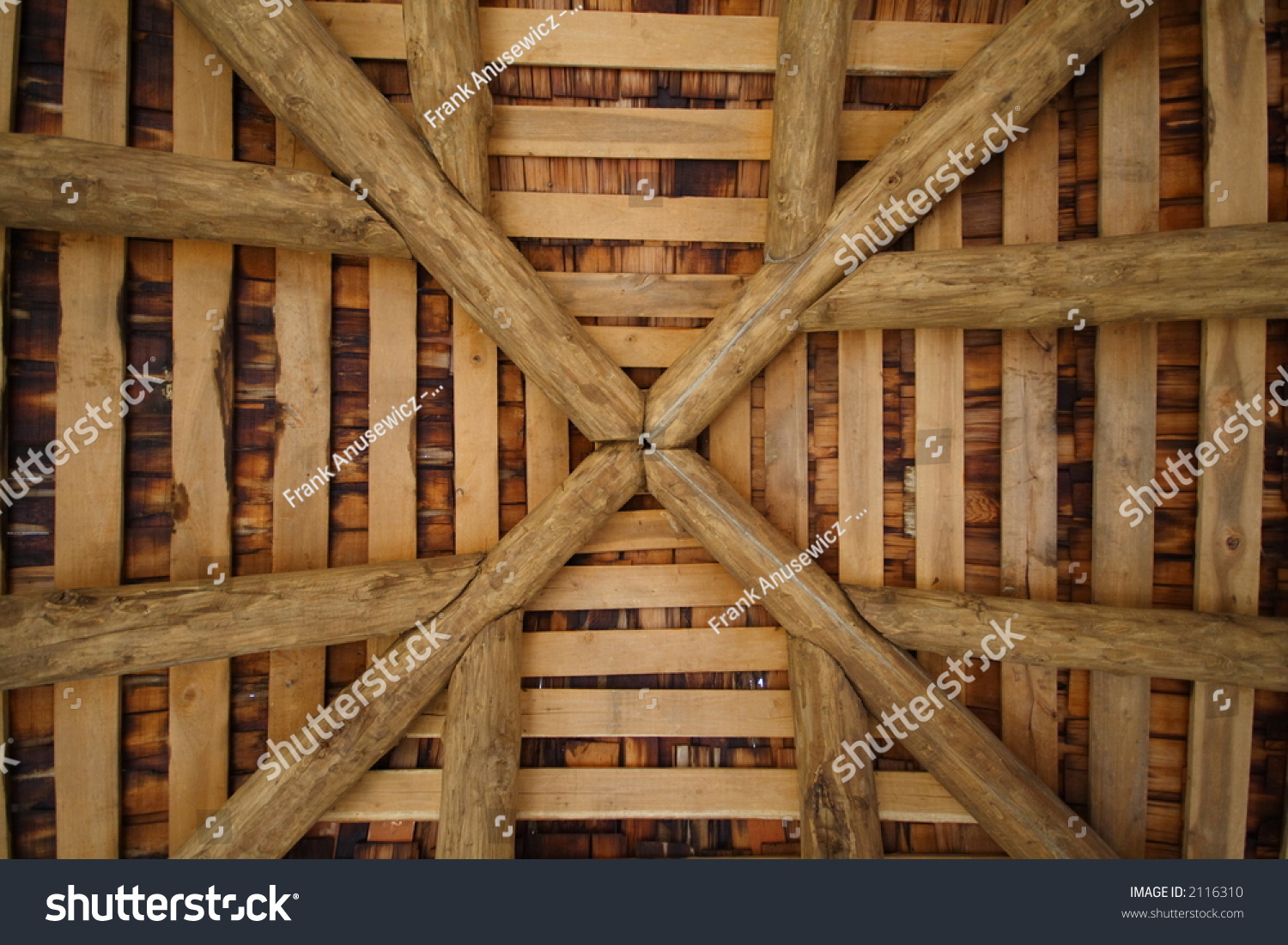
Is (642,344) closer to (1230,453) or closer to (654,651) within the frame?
(654,651)

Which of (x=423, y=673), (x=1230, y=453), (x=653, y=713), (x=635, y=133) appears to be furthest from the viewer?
(x=653, y=713)

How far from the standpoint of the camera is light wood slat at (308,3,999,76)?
9.28 ft

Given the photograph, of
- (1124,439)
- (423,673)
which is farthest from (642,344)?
(1124,439)

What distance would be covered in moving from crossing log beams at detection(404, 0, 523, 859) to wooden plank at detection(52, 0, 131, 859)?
1.33 metres

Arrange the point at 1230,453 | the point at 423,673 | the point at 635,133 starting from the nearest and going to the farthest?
the point at 423,673
the point at 1230,453
the point at 635,133

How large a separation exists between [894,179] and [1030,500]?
61.5 inches

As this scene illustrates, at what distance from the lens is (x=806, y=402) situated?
303 cm

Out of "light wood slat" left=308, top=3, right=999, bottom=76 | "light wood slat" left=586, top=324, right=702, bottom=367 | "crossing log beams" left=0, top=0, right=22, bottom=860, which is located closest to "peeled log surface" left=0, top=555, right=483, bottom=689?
"crossing log beams" left=0, top=0, right=22, bottom=860

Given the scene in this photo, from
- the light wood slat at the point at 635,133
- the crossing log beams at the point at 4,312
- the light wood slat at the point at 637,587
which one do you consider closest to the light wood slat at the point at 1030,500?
the light wood slat at the point at 635,133

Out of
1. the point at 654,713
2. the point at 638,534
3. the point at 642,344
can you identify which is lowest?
the point at 654,713

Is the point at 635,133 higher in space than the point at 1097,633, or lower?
higher

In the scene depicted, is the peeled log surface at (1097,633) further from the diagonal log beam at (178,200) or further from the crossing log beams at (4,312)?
the crossing log beams at (4,312)

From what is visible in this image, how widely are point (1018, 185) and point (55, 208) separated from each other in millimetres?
3915

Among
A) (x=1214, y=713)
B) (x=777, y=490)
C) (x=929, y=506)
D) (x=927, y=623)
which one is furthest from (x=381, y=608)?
(x=1214, y=713)
